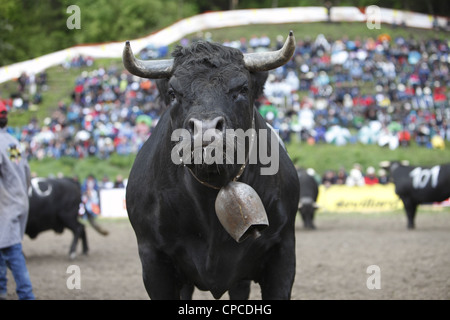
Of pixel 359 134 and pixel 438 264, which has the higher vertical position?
pixel 359 134

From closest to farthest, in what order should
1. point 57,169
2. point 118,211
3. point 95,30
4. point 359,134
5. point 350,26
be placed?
point 118,211 < point 57,169 < point 359,134 < point 350,26 < point 95,30

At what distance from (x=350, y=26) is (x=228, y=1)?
65.9 feet

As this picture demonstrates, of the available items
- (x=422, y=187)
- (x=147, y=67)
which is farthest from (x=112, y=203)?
(x=147, y=67)

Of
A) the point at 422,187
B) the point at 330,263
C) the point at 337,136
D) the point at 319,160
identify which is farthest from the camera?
the point at 337,136

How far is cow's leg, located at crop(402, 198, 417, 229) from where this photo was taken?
16.1 meters

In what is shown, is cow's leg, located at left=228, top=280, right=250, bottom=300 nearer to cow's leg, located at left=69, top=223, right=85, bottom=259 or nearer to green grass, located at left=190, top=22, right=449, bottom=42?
cow's leg, located at left=69, top=223, right=85, bottom=259

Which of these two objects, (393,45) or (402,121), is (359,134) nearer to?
(402,121)

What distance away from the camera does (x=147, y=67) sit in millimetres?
4238

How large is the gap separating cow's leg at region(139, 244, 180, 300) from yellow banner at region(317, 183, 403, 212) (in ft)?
55.9

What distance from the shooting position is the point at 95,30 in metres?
50.9

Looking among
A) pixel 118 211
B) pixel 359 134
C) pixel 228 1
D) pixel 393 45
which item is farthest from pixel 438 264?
pixel 228 1

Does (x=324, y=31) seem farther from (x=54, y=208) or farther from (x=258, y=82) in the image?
(x=258, y=82)

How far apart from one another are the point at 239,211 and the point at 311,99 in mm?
28901

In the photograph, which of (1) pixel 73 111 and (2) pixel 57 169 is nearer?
(2) pixel 57 169
